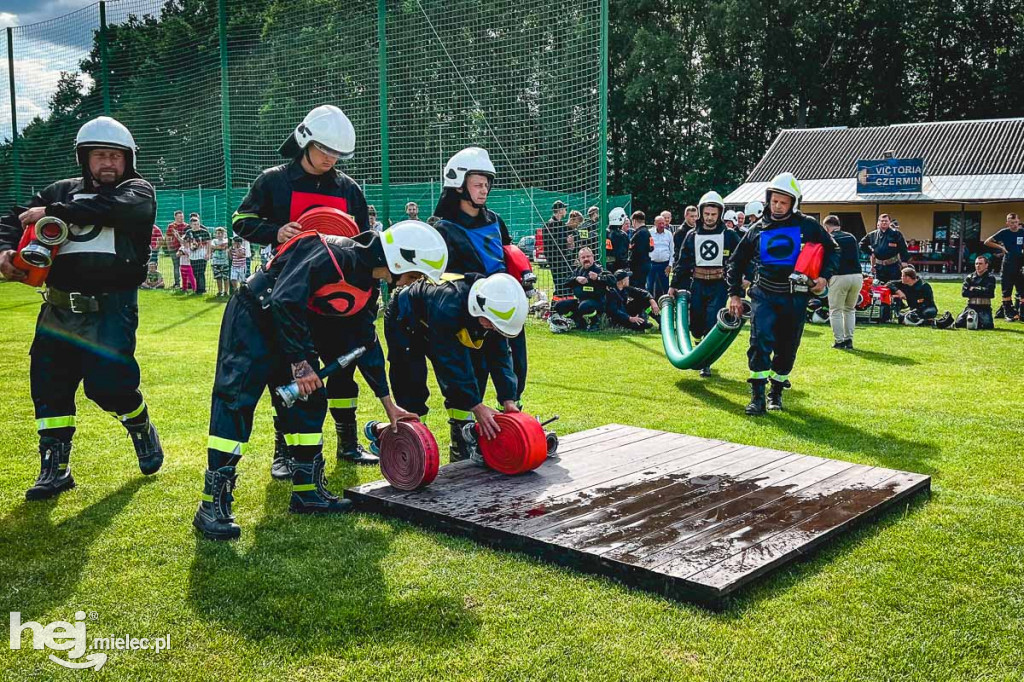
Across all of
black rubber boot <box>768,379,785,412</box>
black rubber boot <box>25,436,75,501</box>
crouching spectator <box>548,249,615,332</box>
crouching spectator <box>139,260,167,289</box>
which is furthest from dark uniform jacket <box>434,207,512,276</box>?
crouching spectator <box>139,260,167,289</box>

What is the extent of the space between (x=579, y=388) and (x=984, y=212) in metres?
28.6

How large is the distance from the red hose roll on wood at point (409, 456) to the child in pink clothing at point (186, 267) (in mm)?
17659

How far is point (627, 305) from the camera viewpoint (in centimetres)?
1552

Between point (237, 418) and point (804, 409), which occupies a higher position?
point (237, 418)

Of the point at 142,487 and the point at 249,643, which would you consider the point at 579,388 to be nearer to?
the point at 142,487

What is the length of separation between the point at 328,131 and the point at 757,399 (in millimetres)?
4943

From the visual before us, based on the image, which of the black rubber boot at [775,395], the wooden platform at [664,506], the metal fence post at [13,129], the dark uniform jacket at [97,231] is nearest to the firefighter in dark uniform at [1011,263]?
the black rubber boot at [775,395]

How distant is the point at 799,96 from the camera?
48625 mm

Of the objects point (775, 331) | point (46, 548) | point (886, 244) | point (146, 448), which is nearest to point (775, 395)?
point (775, 331)

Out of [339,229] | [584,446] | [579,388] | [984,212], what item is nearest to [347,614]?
[339,229]

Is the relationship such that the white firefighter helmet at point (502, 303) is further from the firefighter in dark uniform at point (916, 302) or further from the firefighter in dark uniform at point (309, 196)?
the firefighter in dark uniform at point (916, 302)

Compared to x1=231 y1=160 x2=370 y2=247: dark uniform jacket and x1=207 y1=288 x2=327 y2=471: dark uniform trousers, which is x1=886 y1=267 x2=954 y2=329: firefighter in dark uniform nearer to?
x1=231 y1=160 x2=370 y2=247: dark uniform jacket

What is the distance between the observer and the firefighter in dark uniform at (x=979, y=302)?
15227 millimetres

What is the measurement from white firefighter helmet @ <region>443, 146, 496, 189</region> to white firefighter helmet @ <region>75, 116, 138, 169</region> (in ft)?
7.30
